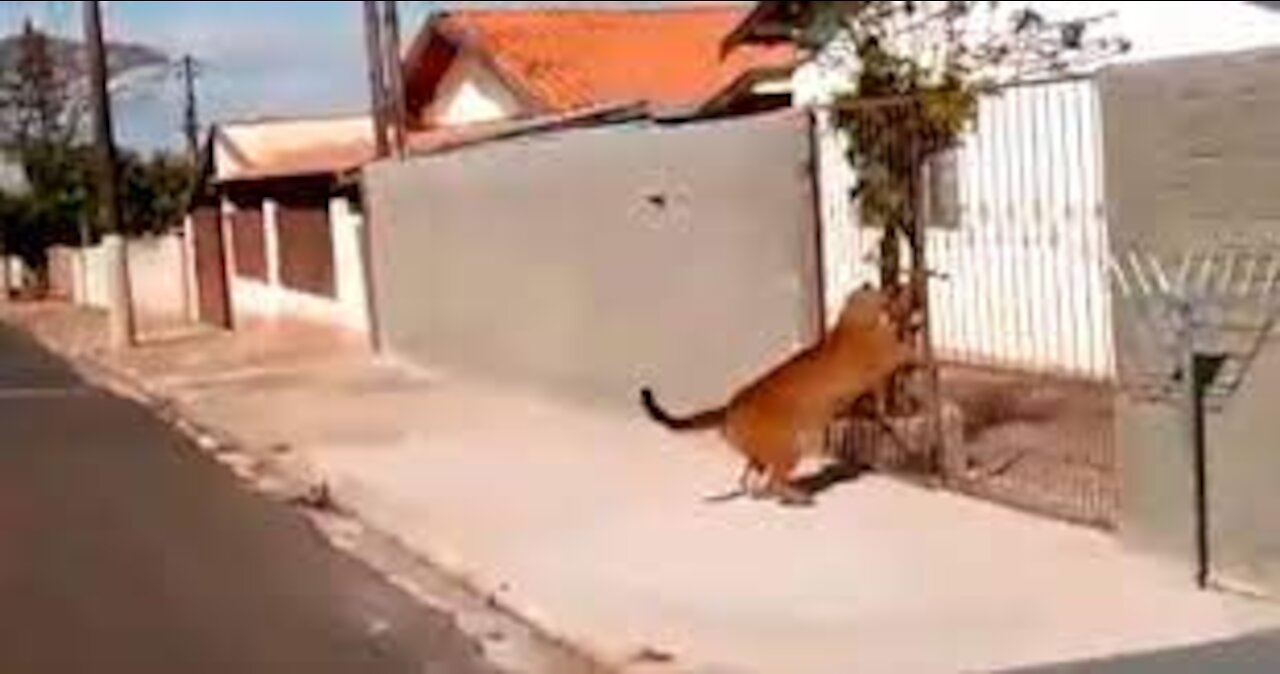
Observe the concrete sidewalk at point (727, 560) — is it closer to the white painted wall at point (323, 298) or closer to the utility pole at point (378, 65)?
the white painted wall at point (323, 298)

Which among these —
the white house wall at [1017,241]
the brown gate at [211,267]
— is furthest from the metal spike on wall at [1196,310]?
the brown gate at [211,267]

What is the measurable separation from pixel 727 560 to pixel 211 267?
3157 cm

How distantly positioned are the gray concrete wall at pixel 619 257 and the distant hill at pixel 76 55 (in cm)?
4103

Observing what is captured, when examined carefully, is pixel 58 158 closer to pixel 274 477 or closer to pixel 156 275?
pixel 156 275

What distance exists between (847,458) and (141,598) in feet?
13.8

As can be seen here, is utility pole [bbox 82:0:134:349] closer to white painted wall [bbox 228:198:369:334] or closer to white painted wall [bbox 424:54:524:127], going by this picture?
white painted wall [bbox 228:198:369:334]

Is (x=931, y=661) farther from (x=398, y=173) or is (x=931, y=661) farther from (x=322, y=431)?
(x=398, y=173)

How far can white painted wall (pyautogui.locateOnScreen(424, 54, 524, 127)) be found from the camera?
136ft

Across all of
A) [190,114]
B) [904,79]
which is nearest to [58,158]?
[190,114]

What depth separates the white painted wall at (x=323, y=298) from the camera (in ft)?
99.9

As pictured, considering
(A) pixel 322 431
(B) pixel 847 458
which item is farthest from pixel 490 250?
(B) pixel 847 458

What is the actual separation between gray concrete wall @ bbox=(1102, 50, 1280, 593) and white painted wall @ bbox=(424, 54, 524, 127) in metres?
29.3

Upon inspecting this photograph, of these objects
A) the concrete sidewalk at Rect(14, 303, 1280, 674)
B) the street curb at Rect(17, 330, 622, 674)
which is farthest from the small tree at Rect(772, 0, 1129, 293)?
the street curb at Rect(17, 330, 622, 674)

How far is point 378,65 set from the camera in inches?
1332
